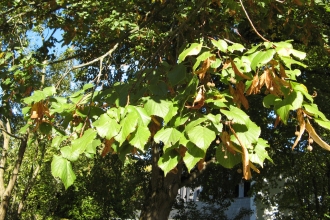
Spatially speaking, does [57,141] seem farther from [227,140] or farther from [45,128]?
[227,140]

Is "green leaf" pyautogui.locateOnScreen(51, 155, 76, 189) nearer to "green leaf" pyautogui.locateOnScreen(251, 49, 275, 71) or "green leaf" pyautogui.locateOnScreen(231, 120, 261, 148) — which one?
"green leaf" pyautogui.locateOnScreen(231, 120, 261, 148)

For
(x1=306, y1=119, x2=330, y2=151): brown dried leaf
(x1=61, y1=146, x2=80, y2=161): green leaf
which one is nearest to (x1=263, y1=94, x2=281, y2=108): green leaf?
(x1=306, y1=119, x2=330, y2=151): brown dried leaf

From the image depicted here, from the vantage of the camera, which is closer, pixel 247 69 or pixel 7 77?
pixel 247 69

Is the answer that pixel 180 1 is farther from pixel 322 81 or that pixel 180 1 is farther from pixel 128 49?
pixel 322 81

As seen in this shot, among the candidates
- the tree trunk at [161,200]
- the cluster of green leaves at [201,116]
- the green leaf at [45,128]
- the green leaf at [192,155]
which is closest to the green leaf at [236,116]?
the cluster of green leaves at [201,116]

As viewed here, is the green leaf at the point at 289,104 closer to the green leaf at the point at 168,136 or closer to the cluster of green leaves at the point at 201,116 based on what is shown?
the cluster of green leaves at the point at 201,116

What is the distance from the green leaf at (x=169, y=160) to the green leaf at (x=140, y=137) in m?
0.16

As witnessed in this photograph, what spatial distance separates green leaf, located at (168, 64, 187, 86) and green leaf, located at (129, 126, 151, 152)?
551 millimetres

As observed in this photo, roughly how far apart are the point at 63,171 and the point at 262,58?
4.13 feet

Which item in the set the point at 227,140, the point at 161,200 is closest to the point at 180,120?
the point at 227,140

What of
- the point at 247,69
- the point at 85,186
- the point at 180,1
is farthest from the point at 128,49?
the point at 85,186

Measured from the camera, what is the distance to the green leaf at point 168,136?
2.28m

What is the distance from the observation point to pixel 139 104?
2.67 m

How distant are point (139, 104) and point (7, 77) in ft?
10.8
